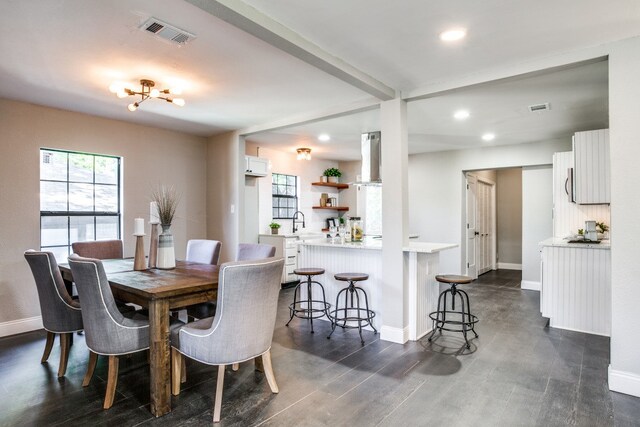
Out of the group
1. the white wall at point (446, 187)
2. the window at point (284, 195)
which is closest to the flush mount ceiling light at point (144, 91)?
the window at point (284, 195)

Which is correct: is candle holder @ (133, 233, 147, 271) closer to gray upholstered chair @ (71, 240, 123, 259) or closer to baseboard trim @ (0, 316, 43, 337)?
gray upholstered chair @ (71, 240, 123, 259)

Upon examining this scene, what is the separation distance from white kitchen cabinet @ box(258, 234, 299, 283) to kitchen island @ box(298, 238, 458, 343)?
149 cm

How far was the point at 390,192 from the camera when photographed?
362 cm

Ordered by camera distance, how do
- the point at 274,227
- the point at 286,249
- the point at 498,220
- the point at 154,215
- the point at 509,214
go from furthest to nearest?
the point at 498,220, the point at 509,214, the point at 274,227, the point at 286,249, the point at 154,215

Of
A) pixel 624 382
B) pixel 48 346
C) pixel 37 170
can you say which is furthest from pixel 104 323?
pixel 624 382

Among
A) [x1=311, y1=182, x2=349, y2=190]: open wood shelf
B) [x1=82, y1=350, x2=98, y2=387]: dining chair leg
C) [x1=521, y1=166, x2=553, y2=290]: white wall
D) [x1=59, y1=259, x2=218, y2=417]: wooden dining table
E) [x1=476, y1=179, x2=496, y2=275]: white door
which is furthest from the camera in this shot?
[x1=311, y1=182, x2=349, y2=190]: open wood shelf

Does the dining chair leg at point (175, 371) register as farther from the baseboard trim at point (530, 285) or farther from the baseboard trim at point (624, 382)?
the baseboard trim at point (530, 285)

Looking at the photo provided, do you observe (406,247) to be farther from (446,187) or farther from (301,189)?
(301,189)

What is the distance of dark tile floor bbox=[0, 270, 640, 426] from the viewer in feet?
7.27

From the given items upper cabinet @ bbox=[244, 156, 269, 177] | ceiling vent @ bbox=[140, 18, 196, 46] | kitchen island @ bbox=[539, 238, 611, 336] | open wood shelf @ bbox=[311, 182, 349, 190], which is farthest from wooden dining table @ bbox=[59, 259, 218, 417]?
open wood shelf @ bbox=[311, 182, 349, 190]

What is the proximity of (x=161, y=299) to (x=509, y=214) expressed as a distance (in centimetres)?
820

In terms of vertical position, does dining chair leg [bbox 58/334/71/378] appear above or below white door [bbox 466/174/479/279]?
below

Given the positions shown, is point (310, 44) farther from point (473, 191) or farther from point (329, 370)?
A: point (473, 191)

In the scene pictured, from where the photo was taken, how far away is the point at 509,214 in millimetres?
8453
